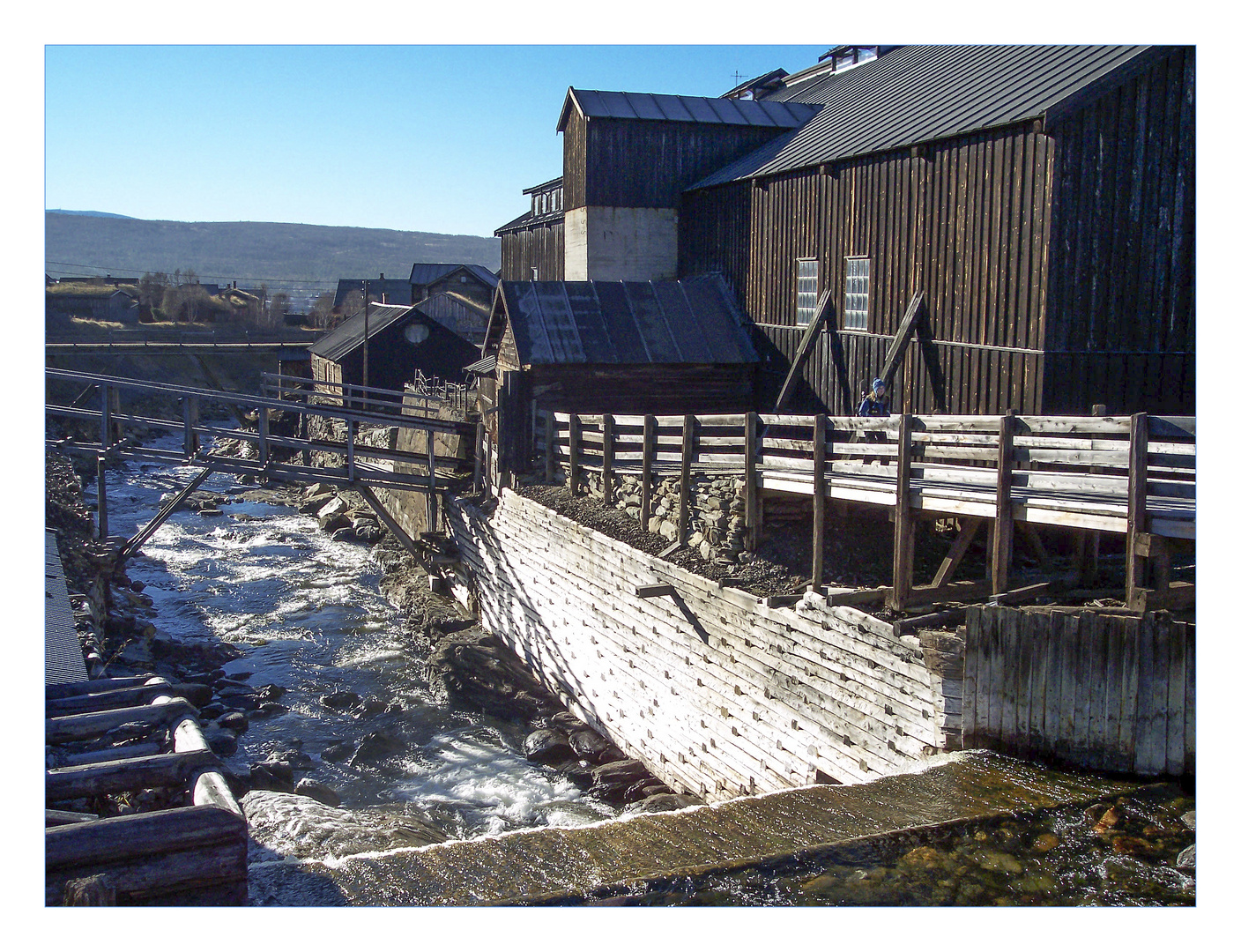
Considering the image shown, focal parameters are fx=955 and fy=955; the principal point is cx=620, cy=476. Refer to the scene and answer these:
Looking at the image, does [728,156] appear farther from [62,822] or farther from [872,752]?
[62,822]

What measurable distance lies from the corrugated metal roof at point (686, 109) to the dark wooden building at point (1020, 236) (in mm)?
5886

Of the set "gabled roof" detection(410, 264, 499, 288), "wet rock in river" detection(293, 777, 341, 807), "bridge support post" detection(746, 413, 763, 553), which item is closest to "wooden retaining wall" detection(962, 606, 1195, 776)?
"bridge support post" detection(746, 413, 763, 553)

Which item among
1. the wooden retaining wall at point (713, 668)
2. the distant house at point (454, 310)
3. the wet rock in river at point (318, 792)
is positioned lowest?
the wet rock in river at point (318, 792)

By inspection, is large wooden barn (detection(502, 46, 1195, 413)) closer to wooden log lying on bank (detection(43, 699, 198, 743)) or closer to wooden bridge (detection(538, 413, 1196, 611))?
wooden bridge (detection(538, 413, 1196, 611))

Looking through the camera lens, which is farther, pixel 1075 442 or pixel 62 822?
pixel 1075 442

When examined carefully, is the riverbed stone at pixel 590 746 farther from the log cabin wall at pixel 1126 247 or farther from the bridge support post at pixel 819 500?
the log cabin wall at pixel 1126 247

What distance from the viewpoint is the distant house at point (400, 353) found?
124 ft

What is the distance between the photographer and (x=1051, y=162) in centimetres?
1165

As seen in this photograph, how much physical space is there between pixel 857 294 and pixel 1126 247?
182 inches

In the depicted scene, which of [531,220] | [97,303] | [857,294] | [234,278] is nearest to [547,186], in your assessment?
[531,220]

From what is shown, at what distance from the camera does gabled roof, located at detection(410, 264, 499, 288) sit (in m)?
58.9

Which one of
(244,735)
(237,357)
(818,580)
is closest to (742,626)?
(818,580)

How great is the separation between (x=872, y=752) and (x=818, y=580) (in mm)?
2048

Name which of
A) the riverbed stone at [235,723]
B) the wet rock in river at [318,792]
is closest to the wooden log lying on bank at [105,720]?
the wet rock in river at [318,792]
